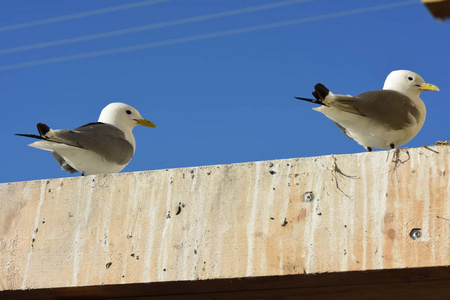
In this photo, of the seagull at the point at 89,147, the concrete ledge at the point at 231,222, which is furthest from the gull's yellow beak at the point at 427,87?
the seagull at the point at 89,147

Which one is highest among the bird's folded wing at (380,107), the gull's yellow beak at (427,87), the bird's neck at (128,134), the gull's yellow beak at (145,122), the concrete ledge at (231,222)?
the gull's yellow beak at (427,87)

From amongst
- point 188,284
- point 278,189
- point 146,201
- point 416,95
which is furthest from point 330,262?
point 416,95

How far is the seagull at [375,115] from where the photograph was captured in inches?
150

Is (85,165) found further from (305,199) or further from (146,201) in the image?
(305,199)

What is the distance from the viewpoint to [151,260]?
3092 millimetres

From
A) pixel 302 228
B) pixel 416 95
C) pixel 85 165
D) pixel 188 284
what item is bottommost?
pixel 188 284

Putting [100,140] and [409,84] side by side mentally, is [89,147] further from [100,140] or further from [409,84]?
[409,84]

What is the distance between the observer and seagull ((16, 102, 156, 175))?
13.7 ft

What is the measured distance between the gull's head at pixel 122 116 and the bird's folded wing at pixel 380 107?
1633 millimetres

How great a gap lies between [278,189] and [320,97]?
0.85 m

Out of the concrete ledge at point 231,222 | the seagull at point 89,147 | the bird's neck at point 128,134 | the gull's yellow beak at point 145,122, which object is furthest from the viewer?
the gull's yellow beak at point 145,122

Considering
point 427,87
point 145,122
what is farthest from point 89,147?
point 427,87

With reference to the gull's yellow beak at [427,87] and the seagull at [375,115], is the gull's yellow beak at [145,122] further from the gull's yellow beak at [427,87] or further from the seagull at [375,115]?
the gull's yellow beak at [427,87]

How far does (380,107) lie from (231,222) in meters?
1.29
